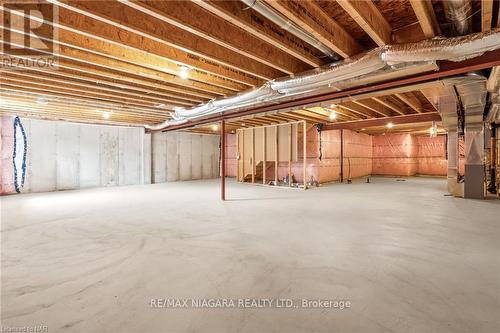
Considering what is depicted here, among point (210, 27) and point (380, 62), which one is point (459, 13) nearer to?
point (380, 62)

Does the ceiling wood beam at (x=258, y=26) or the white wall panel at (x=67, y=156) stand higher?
the ceiling wood beam at (x=258, y=26)

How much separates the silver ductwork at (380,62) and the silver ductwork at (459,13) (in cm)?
15

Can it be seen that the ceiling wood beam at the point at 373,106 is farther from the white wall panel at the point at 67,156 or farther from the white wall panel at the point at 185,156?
the white wall panel at the point at 67,156

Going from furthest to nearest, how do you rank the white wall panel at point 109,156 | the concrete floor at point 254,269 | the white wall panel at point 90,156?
the white wall panel at point 109,156, the white wall panel at point 90,156, the concrete floor at point 254,269

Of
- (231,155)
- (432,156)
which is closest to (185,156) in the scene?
(231,155)

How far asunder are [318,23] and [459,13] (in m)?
1.12

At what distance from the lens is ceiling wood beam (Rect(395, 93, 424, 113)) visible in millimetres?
5005

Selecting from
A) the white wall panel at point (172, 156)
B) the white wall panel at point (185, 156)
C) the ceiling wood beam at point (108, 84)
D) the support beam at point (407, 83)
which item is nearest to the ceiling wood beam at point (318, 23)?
the support beam at point (407, 83)

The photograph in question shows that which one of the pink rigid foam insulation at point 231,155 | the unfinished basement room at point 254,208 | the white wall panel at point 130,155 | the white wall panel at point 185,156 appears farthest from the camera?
the pink rigid foam insulation at point 231,155

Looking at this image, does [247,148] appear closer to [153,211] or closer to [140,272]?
[153,211]

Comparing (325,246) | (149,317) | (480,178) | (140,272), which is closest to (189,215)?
(140,272)

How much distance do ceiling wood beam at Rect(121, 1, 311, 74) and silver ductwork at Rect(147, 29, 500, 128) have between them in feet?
1.21

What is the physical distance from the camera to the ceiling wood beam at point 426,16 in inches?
77.5

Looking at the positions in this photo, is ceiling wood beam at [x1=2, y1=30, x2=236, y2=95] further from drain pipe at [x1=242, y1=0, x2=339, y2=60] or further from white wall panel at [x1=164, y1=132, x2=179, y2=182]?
white wall panel at [x1=164, y1=132, x2=179, y2=182]
